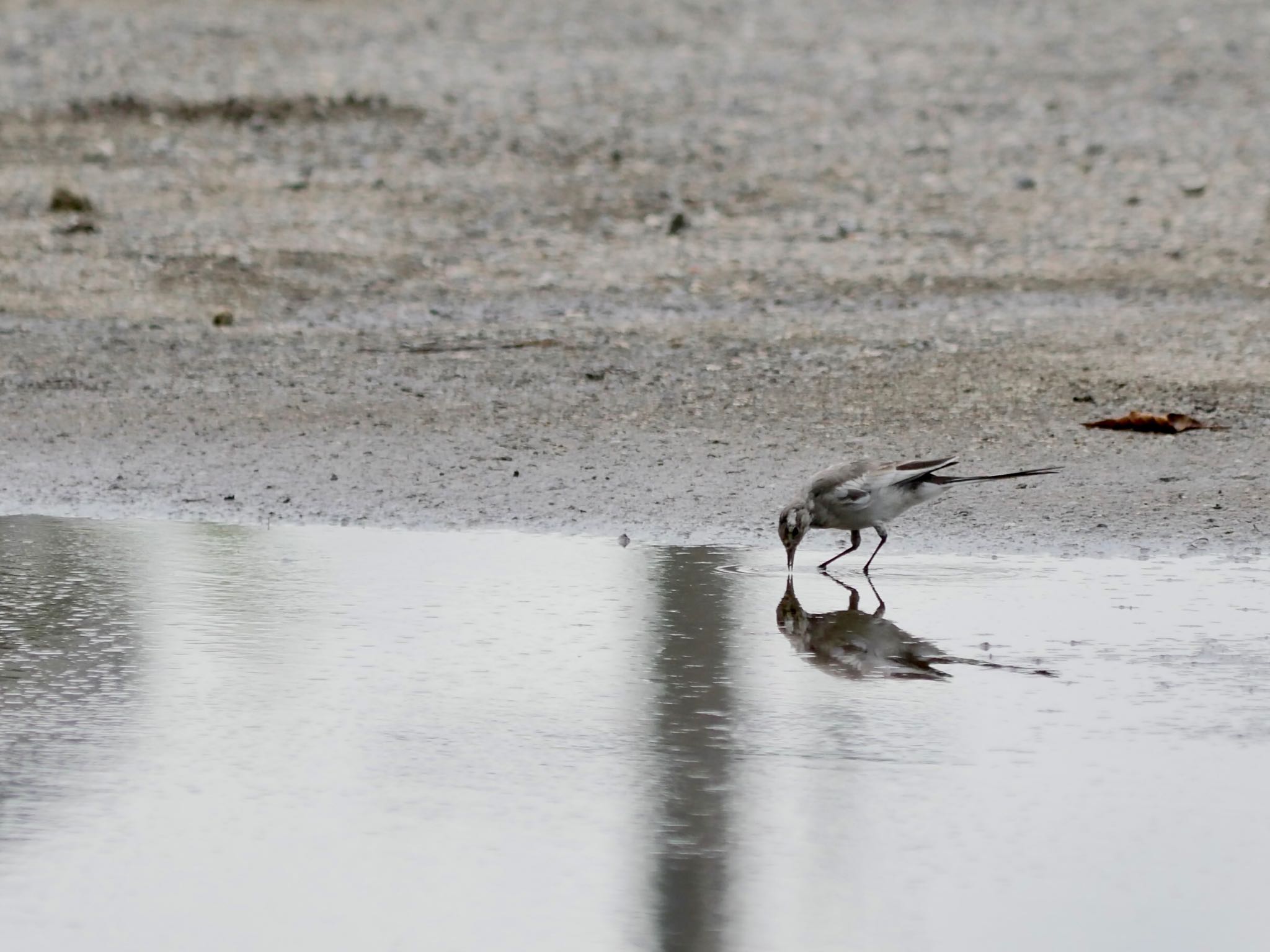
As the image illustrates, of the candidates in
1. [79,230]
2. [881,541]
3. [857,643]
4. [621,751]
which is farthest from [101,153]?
[621,751]

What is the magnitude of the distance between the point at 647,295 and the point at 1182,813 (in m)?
7.21

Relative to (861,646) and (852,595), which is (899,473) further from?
(861,646)

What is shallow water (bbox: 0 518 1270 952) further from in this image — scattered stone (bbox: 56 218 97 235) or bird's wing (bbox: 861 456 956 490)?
scattered stone (bbox: 56 218 97 235)

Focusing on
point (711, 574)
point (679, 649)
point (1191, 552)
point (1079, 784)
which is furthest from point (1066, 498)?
point (1079, 784)

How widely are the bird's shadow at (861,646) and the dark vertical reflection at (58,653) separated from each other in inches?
68.2

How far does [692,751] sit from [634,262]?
7.43m

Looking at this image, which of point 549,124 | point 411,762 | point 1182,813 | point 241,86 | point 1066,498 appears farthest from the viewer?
point 241,86

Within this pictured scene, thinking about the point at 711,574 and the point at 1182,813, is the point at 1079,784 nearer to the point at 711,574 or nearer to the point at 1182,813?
the point at 1182,813

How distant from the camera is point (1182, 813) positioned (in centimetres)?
427

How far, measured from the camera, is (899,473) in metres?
6.55

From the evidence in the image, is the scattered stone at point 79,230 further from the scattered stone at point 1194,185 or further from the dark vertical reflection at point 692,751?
the scattered stone at point 1194,185

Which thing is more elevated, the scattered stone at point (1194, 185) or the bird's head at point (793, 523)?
the scattered stone at point (1194, 185)

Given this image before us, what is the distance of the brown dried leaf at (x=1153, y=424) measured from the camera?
8.46 metres

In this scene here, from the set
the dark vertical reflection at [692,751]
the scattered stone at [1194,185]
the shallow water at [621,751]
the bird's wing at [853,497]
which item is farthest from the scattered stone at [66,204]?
the bird's wing at [853,497]
